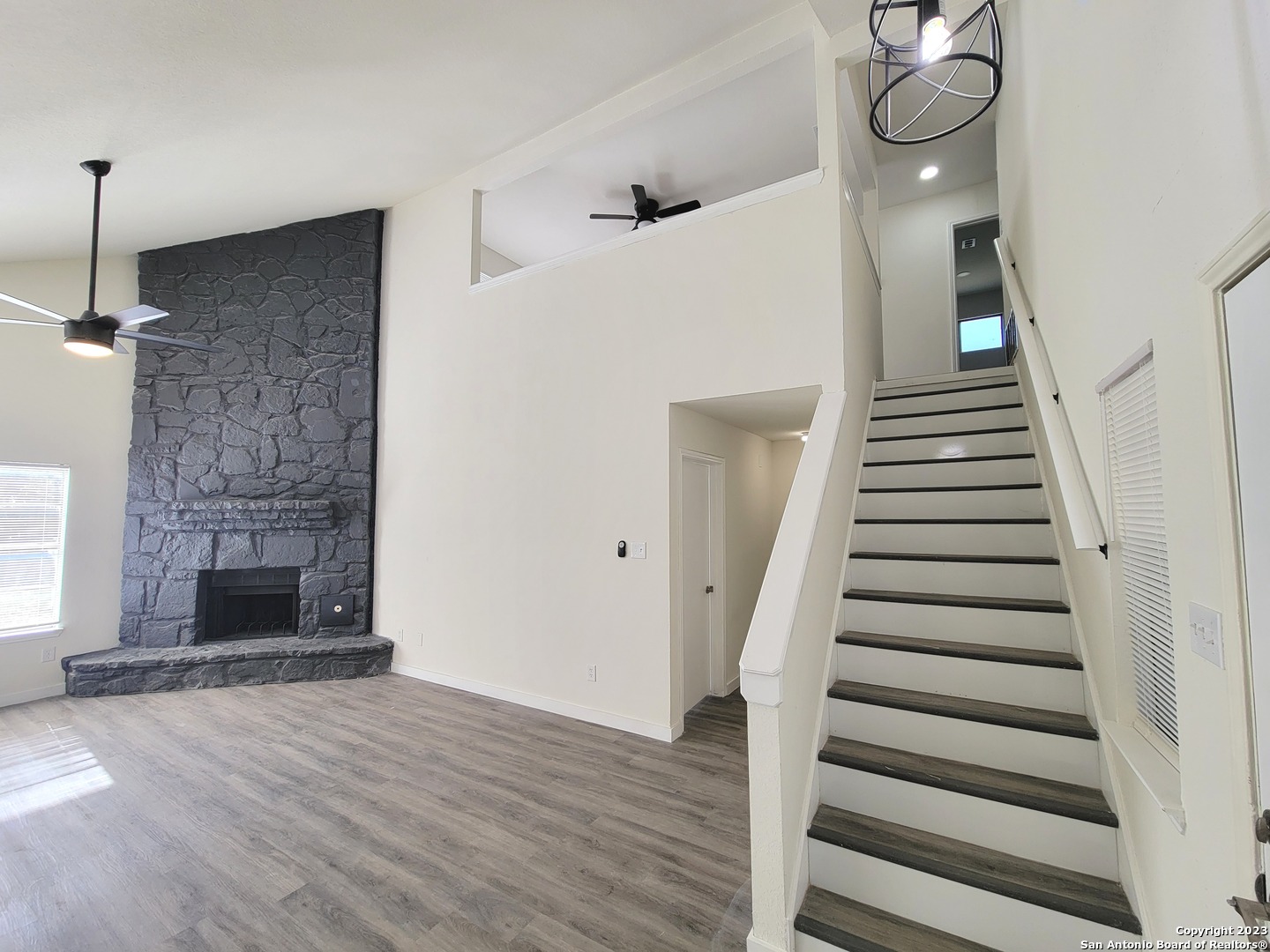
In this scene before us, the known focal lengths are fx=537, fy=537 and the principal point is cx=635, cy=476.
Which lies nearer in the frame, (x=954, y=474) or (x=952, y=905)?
(x=952, y=905)

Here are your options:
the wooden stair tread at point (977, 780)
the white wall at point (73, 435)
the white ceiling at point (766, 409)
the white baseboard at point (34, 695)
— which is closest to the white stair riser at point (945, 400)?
the white ceiling at point (766, 409)

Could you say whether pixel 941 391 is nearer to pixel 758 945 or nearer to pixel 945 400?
pixel 945 400

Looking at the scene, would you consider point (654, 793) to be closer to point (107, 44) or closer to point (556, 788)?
point (556, 788)

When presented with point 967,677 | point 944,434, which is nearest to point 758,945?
point 967,677

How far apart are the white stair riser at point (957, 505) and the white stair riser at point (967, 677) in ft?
3.02

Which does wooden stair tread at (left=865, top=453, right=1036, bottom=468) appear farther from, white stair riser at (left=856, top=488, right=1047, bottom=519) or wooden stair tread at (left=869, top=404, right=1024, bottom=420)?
wooden stair tread at (left=869, top=404, right=1024, bottom=420)

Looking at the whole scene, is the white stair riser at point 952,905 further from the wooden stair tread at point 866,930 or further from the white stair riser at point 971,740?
the white stair riser at point 971,740

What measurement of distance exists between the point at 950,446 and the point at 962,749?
6.19 ft

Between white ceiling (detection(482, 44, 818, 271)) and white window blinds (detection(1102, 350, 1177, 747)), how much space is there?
327 cm

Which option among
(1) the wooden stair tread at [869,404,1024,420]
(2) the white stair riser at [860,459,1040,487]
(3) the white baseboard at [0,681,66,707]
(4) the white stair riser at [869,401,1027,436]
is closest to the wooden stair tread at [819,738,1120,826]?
(2) the white stair riser at [860,459,1040,487]

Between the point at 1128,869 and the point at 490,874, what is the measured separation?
2253mm

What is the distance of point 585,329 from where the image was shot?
160 inches

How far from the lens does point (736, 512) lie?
469 centimetres

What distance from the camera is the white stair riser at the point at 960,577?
2.46 metres
